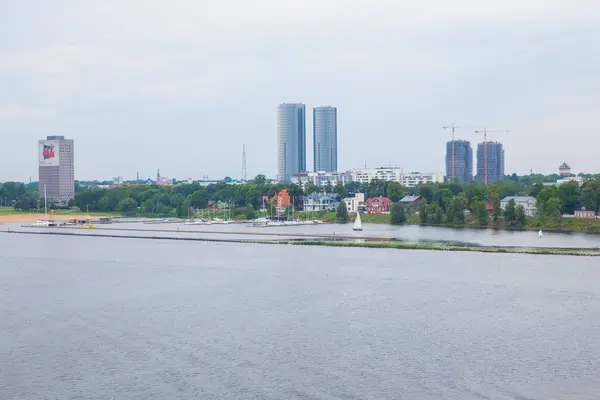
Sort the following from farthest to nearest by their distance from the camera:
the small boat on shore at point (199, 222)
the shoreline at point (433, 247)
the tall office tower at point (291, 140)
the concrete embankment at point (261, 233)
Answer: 1. the tall office tower at point (291, 140)
2. the small boat on shore at point (199, 222)
3. the concrete embankment at point (261, 233)
4. the shoreline at point (433, 247)

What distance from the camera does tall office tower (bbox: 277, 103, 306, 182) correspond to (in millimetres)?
110750

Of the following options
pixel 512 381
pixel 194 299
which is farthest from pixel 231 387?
pixel 194 299

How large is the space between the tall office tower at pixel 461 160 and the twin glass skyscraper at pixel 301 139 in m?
30.9

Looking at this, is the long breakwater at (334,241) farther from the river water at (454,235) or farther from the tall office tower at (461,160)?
the tall office tower at (461,160)

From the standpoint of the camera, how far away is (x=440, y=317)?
36.8 feet

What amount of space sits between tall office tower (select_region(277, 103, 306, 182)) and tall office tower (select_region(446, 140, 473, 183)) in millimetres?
31336

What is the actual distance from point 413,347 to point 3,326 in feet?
19.5

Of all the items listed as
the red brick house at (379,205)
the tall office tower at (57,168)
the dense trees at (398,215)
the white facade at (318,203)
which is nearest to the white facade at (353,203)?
the white facade at (318,203)

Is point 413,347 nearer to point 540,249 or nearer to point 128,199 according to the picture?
point 540,249

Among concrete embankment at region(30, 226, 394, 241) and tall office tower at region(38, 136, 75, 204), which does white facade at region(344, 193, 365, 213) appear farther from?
tall office tower at region(38, 136, 75, 204)

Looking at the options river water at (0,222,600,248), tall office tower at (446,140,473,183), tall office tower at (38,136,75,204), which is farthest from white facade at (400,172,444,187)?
river water at (0,222,600,248)

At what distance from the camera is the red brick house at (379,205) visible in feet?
132

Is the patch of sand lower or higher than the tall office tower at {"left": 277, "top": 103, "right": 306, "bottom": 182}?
lower

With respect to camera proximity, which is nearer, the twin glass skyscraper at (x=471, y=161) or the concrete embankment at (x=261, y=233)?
the concrete embankment at (x=261, y=233)
